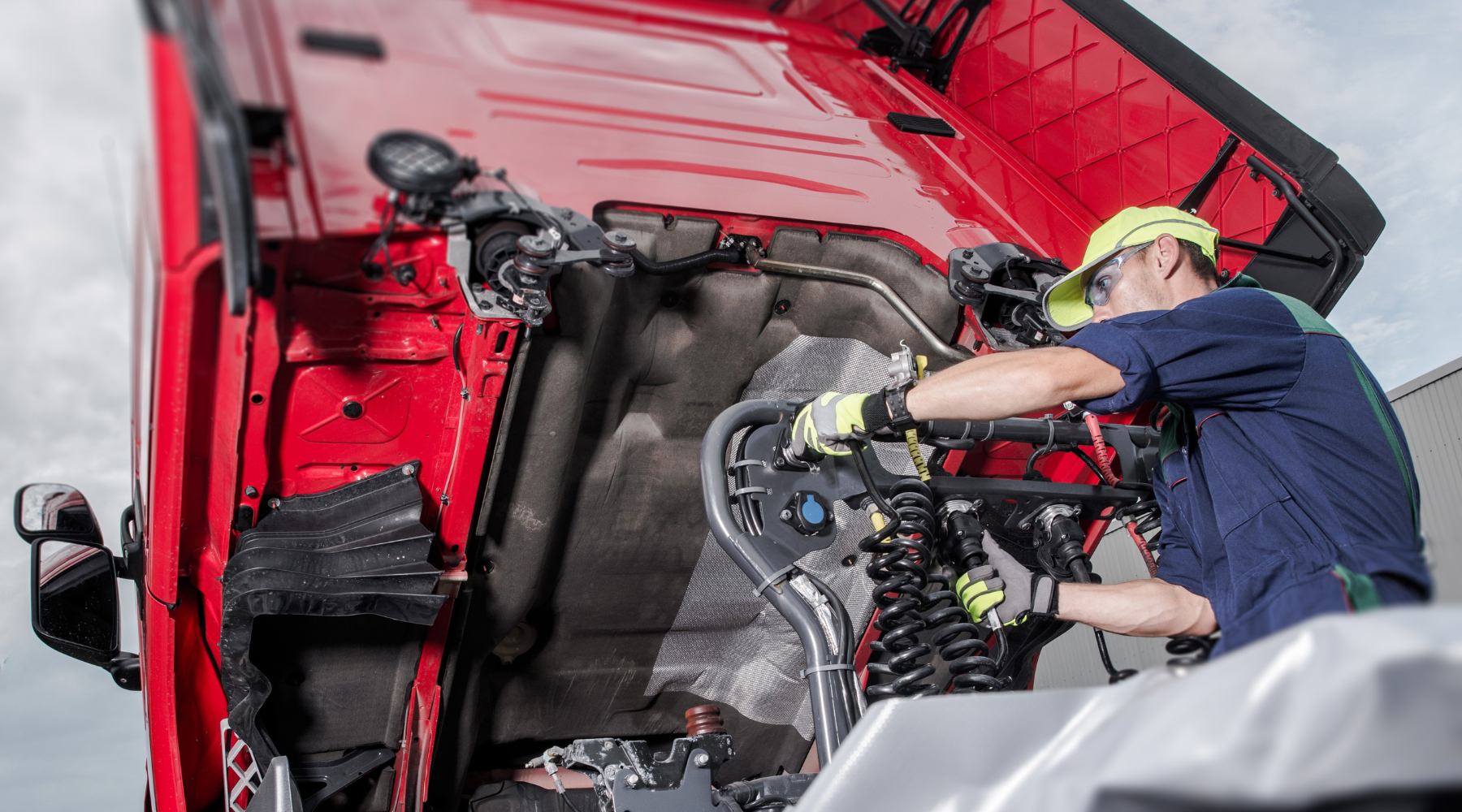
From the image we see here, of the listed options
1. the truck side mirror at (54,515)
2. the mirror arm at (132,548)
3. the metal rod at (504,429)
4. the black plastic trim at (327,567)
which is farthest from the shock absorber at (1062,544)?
the truck side mirror at (54,515)

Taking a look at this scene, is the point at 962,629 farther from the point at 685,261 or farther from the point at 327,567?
the point at 327,567

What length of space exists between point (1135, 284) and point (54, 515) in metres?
2.63

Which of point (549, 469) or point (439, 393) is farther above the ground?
point (439, 393)

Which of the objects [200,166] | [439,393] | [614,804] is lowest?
[614,804]

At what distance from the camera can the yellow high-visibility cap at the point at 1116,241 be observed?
2047mm

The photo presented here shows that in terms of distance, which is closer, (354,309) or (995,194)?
(354,309)

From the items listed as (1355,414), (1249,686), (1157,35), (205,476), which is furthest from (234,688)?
(1157,35)

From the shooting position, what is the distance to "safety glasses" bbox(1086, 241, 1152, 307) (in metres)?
2.10

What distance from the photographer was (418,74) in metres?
1.12

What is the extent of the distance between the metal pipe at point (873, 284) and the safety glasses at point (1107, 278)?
334mm

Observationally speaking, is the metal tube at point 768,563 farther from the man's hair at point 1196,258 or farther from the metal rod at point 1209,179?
the metal rod at point 1209,179

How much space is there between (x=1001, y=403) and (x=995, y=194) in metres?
0.87

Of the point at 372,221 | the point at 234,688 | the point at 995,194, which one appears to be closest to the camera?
the point at 372,221

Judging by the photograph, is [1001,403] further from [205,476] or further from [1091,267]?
[205,476]
